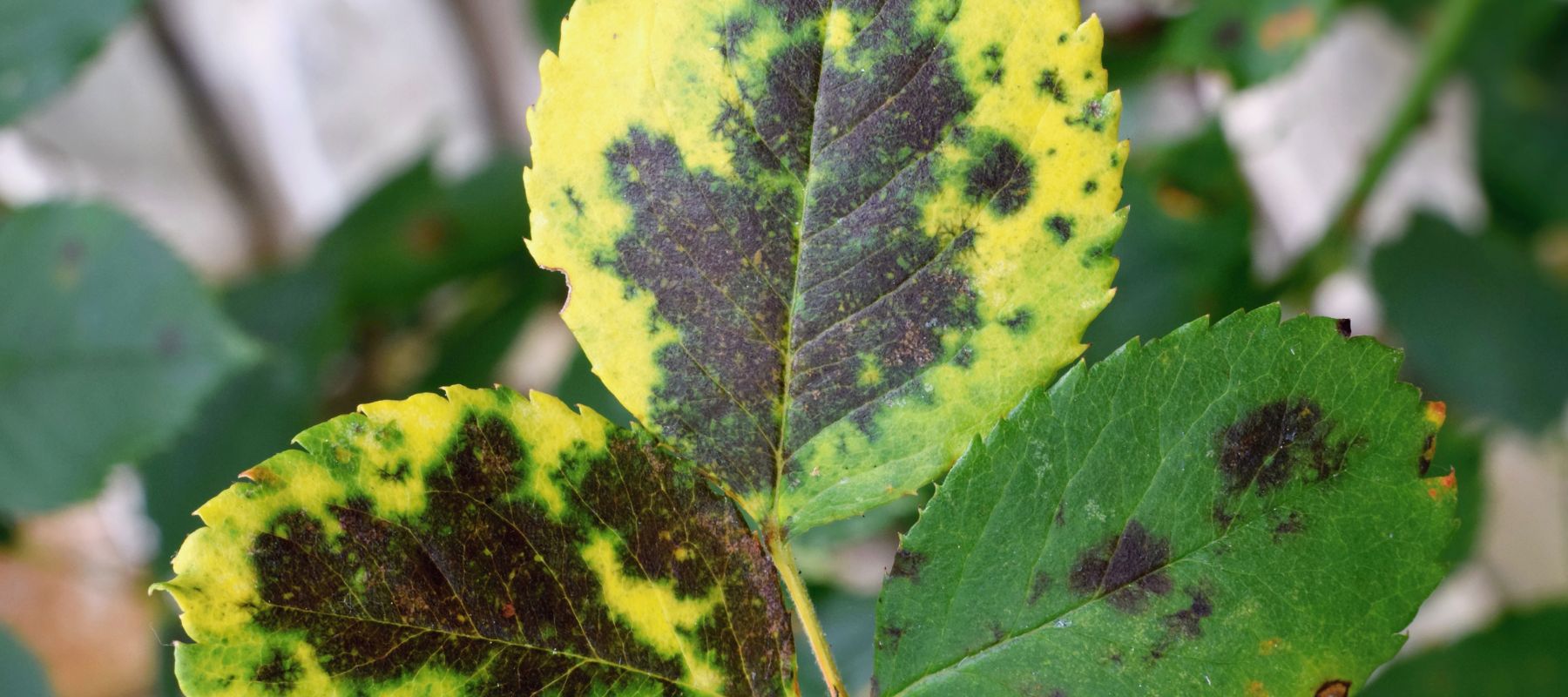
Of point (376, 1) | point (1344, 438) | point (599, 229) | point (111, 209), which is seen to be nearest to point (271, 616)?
point (599, 229)

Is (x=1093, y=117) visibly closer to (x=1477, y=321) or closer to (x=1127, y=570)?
(x=1127, y=570)

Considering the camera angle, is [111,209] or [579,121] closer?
[579,121]

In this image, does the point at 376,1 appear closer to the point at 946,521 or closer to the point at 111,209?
the point at 111,209

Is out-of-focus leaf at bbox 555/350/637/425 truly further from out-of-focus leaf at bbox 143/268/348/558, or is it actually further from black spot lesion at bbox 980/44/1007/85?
black spot lesion at bbox 980/44/1007/85

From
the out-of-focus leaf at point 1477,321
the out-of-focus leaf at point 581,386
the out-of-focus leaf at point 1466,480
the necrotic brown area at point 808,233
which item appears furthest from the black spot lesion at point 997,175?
the out-of-focus leaf at point 1477,321

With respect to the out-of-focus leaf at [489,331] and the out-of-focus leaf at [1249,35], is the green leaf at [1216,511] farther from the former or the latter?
the out-of-focus leaf at [489,331]

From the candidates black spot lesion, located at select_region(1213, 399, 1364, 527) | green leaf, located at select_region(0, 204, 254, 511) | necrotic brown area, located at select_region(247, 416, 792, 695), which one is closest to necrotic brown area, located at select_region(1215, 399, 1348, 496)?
black spot lesion, located at select_region(1213, 399, 1364, 527)

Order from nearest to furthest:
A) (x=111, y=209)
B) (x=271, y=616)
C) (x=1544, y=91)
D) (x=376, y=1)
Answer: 1. (x=271, y=616)
2. (x=111, y=209)
3. (x=1544, y=91)
4. (x=376, y=1)
